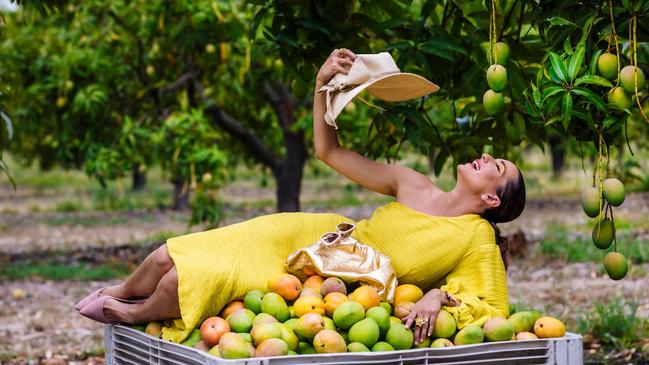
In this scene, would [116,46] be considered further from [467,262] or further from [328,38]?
[467,262]

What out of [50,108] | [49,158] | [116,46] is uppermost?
[116,46]

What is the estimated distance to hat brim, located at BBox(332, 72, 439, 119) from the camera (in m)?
2.91

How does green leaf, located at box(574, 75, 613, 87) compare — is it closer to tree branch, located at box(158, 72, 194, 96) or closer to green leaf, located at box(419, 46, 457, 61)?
green leaf, located at box(419, 46, 457, 61)

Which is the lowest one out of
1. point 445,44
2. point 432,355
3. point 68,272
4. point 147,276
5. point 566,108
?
point 68,272

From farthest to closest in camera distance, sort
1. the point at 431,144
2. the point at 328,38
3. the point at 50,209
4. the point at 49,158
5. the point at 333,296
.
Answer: the point at 50,209 → the point at 49,158 → the point at 431,144 → the point at 328,38 → the point at 333,296

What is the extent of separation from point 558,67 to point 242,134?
637 cm

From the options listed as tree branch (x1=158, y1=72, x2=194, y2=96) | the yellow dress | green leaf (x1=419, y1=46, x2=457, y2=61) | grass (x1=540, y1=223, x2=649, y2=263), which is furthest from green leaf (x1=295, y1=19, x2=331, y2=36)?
tree branch (x1=158, y1=72, x2=194, y2=96)

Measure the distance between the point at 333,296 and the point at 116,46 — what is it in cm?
623

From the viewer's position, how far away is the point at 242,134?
872 centimetres

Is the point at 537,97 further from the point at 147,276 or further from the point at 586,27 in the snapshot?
the point at 147,276

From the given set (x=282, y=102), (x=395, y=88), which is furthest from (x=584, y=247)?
(x=395, y=88)

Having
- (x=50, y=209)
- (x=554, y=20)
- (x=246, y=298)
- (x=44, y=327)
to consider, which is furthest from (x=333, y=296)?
(x=50, y=209)

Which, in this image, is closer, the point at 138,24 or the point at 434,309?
the point at 434,309

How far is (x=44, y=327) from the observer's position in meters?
5.82
